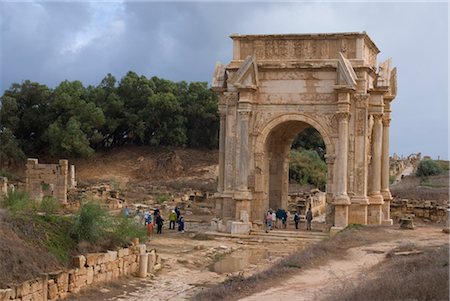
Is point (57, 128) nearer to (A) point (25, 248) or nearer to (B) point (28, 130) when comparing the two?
(B) point (28, 130)

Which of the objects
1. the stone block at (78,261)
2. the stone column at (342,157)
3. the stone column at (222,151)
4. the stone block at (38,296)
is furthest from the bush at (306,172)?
the stone block at (38,296)

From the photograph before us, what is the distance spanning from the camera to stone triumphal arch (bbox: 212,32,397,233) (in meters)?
21.7

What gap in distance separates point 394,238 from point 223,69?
926 cm

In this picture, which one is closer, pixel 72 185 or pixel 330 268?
pixel 330 268

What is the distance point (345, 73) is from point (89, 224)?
1149cm

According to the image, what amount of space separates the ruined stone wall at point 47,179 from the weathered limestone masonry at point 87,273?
593 inches

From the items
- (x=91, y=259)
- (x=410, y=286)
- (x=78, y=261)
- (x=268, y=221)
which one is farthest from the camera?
(x=268, y=221)

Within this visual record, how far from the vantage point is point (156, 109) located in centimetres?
5250

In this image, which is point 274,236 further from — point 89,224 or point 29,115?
point 29,115

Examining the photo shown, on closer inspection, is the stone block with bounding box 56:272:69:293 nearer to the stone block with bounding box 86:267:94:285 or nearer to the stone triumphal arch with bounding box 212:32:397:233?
the stone block with bounding box 86:267:94:285

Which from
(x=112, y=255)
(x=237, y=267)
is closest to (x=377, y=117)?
(x=237, y=267)

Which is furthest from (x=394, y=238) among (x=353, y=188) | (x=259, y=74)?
(x=259, y=74)

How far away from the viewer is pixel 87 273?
1241cm

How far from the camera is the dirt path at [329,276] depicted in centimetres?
1047
